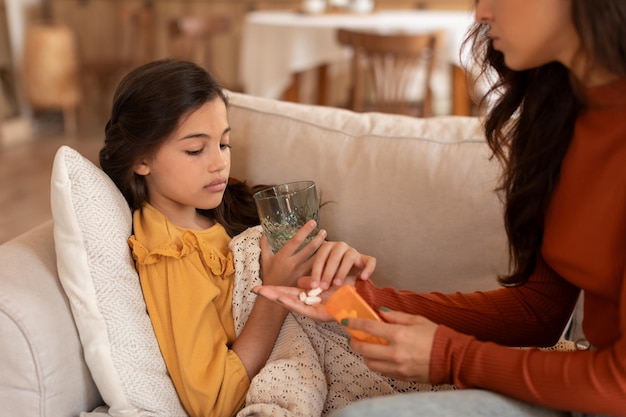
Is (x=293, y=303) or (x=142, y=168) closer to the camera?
(x=293, y=303)

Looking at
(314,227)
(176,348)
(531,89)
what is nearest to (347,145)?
(314,227)

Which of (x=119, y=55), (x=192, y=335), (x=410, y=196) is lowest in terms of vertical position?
(x=119, y=55)

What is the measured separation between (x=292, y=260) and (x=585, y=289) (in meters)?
0.50

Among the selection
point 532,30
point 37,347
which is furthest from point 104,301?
point 532,30

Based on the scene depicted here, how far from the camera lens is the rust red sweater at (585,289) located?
963 mm

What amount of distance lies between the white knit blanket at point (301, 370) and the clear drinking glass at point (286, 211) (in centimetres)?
11

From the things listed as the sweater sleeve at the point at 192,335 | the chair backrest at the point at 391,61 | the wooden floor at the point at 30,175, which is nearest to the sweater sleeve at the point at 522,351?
the sweater sleeve at the point at 192,335

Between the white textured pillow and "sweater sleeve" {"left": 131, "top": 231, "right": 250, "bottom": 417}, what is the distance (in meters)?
0.03

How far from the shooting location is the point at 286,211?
1.29 metres

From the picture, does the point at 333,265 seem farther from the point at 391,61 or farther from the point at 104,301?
the point at 391,61

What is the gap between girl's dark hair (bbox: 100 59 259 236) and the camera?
1.37 metres

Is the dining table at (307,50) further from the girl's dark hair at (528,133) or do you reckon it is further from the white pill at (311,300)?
the white pill at (311,300)

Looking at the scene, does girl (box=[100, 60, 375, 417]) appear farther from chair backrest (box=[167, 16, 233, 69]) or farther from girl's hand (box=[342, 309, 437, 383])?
chair backrest (box=[167, 16, 233, 69])

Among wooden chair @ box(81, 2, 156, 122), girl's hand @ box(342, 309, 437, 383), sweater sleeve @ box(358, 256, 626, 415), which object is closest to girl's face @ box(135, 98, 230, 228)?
sweater sleeve @ box(358, 256, 626, 415)
